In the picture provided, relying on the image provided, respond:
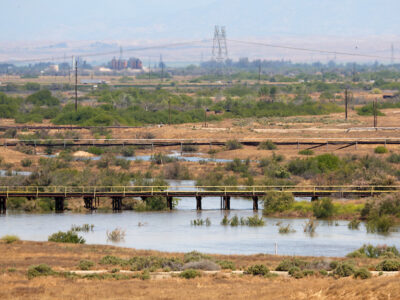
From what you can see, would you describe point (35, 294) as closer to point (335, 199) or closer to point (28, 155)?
point (335, 199)

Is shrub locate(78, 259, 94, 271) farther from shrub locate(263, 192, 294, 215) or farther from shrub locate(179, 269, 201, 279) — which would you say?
shrub locate(263, 192, 294, 215)

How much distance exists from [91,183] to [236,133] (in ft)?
140

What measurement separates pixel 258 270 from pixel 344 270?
2.79 metres

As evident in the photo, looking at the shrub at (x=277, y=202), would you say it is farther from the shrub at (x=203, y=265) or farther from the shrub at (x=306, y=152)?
the shrub at (x=306, y=152)

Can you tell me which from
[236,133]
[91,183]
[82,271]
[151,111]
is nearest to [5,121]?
[151,111]

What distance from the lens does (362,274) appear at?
2588cm

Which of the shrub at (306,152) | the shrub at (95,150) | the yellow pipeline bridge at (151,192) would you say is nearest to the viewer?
the yellow pipeline bridge at (151,192)

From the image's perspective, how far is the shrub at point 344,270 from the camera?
26750 millimetres

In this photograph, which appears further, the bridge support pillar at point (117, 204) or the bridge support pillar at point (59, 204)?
the bridge support pillar at point (117, 204)

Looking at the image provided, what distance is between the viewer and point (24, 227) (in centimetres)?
4194

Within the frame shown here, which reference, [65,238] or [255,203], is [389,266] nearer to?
[65,238]

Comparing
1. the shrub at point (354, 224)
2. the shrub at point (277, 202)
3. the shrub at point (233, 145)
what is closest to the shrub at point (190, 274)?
the shrub at point (354, 224)

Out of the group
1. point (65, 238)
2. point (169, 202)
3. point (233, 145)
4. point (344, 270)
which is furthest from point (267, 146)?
point (344, 270)

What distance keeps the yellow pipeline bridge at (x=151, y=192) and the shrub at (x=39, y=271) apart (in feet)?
63.7
